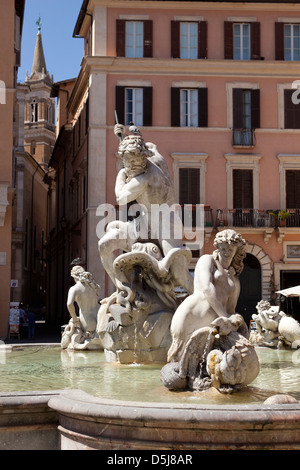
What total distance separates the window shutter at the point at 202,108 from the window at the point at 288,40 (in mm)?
3633

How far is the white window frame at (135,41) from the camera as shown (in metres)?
28.8

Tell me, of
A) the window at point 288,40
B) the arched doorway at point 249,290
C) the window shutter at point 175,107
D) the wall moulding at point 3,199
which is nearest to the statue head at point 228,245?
the wall moulding at point 3,199

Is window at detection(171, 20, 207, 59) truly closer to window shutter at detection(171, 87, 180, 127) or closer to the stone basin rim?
window shutter at detection(171, 87, 180, 127)

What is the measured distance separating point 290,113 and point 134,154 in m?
22.6

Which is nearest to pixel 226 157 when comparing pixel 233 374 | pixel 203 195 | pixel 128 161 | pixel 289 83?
pixel 203 195

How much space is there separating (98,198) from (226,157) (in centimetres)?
558

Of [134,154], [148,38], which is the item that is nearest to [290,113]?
[148,38]

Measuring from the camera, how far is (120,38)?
28.7 metres

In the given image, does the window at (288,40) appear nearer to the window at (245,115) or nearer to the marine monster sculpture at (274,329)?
the window at (245,115)

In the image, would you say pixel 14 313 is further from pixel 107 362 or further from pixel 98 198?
pixel 107 362

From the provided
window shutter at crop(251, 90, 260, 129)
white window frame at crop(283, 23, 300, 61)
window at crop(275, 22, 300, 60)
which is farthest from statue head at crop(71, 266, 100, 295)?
white window frame at crop(283, 23, 300, 61)

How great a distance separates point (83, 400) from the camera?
403cm

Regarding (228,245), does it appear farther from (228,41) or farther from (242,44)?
(242,44)

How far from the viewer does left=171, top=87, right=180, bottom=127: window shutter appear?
2853 centimetres
